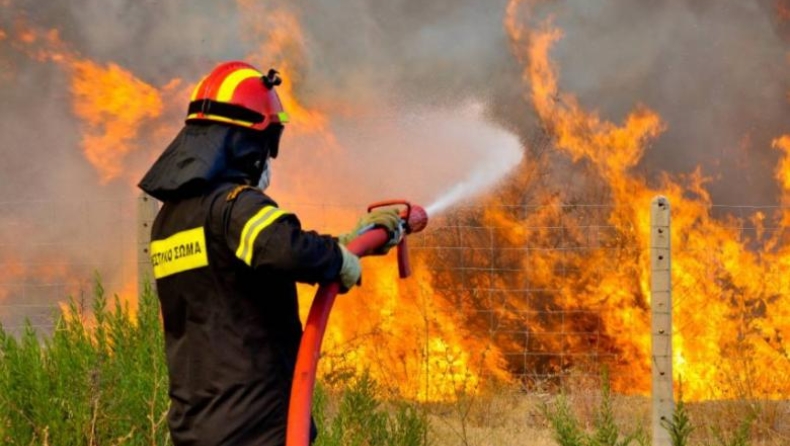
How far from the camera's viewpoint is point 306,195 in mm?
10844

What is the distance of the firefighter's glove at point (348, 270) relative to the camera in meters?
2.89

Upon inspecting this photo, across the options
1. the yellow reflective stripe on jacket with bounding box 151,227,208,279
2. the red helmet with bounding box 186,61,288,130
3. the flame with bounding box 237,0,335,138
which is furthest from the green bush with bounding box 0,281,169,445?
the flame with bounding box 237,0,335,138

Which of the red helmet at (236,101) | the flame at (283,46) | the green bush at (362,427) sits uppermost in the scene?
the flame at (283,46)

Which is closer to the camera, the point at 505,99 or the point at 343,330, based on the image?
the point at 343,330

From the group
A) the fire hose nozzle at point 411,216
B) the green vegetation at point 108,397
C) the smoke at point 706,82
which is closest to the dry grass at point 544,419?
the green vegetation at point 108,397

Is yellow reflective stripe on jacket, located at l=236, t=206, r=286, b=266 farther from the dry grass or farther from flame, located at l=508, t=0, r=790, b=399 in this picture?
flame, located at l=508, t=0, r=790, b=399

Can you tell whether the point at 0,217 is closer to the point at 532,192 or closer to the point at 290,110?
the point at 290,110

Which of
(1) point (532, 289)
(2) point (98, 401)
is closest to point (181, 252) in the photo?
Answer: (2) point (98, 401)

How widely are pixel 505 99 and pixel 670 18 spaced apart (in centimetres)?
205

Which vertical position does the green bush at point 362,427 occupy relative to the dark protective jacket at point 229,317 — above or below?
below

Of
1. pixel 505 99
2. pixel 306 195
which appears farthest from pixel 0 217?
pixel 505 99

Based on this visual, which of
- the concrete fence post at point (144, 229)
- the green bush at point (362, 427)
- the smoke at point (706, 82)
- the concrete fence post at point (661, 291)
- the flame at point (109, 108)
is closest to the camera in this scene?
the green bush at point (362, 427)

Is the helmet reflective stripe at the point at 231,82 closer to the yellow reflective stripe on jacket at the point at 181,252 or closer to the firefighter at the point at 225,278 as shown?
the firefighter at the point at 225,278

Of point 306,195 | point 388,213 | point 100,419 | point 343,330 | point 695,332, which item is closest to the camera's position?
point 388,213
